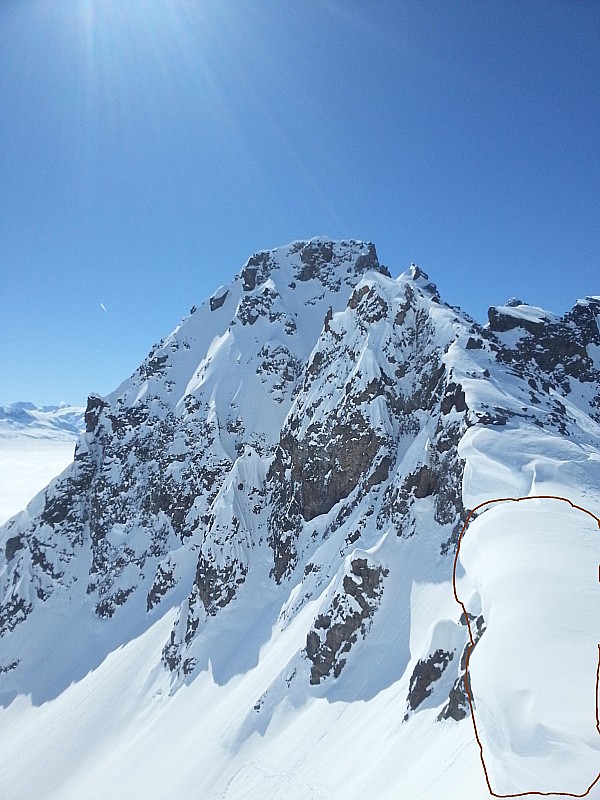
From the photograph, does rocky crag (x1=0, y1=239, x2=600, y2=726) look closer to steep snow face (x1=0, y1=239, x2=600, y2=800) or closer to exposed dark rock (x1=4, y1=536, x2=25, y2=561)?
steep snow face (x1=0, y1=239, x2=600, y2=800)

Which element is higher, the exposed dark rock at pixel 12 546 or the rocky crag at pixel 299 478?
the rocky crag at pixel 299 478

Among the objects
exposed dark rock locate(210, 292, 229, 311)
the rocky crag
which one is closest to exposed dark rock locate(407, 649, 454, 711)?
the rocky crag

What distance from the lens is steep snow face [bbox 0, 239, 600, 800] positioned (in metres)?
23.9

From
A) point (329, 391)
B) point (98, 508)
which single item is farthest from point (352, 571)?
point (98, 508)

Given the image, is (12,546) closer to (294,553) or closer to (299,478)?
(294,553)

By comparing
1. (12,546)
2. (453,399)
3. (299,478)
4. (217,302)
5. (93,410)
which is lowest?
(12,546)

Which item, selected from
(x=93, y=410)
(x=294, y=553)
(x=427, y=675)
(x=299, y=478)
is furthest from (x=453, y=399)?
(x=93, y=410)

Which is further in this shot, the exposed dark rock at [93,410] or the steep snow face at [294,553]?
the exposed dark rock at [93,410]

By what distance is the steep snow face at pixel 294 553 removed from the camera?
23859 millimetres

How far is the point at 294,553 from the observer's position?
171ft

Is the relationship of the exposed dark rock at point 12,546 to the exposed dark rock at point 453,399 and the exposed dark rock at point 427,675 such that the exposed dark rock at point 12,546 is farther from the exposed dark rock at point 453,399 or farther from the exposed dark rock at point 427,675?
the exposed dark rock at point 427,675

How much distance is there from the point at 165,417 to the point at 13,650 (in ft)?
148

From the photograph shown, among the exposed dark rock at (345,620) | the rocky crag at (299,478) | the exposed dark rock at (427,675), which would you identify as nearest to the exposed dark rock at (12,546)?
the rocky crag at (299,478)

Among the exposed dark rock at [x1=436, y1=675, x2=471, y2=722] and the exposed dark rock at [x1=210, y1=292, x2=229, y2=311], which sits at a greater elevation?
the exposed dark rock at [x1=210, y1=292, x2=229, y2=311]
